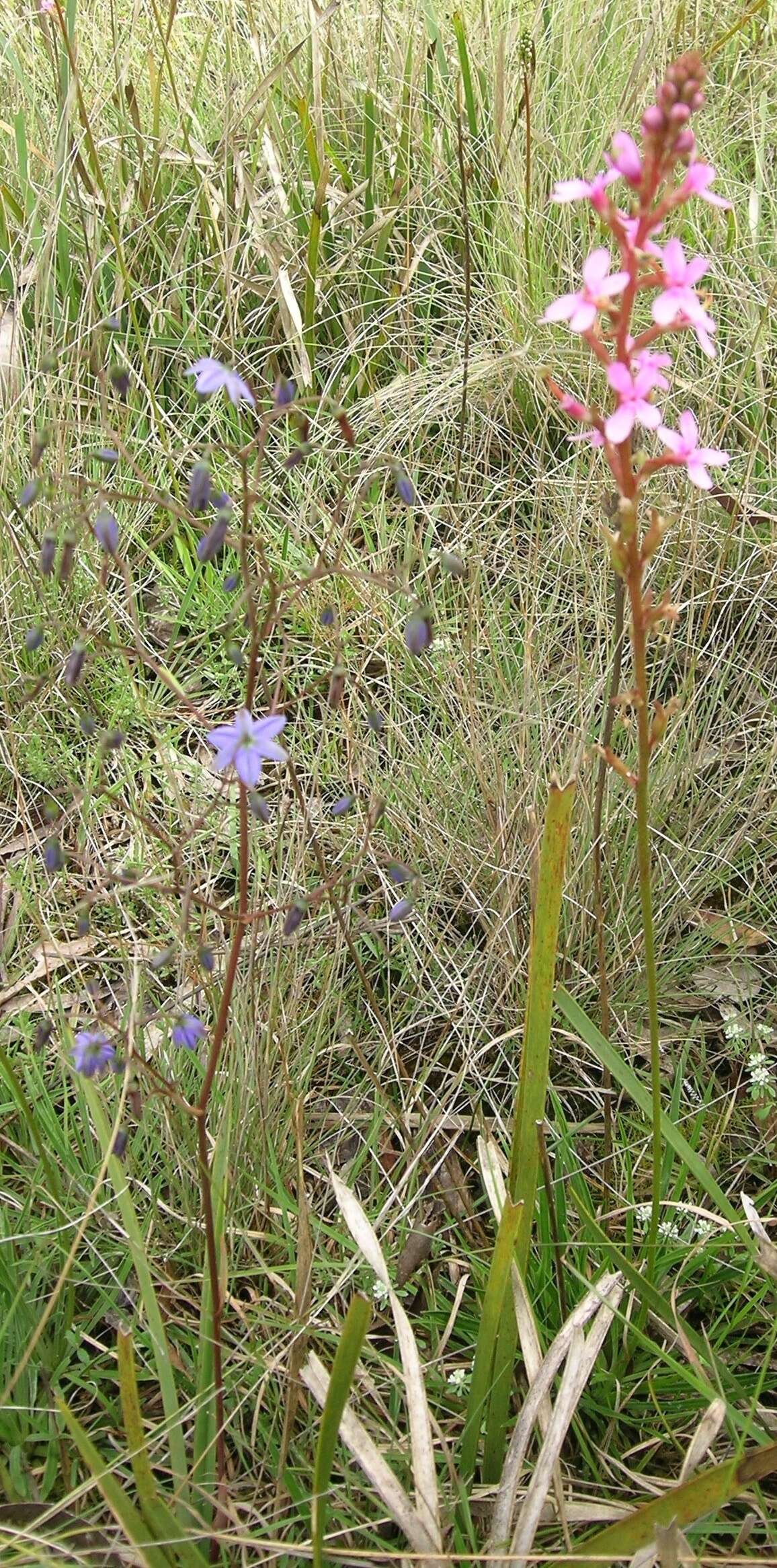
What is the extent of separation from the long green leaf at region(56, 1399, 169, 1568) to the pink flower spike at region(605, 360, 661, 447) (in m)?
1.01

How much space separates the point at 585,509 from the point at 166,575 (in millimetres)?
908

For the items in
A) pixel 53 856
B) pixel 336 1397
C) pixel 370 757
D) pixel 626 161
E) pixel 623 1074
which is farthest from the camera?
pixel 370 757

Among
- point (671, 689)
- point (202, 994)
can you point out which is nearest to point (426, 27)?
point (671, 689)

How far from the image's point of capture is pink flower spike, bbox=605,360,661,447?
40.0 inches

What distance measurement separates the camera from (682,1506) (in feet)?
3.82

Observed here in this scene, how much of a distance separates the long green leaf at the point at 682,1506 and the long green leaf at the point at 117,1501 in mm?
414

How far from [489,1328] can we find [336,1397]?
26 centimetres

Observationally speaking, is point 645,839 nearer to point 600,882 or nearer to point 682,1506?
point 600,882

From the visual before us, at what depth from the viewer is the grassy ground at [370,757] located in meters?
1.53

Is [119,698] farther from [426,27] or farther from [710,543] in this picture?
[426,27]

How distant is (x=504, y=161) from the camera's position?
10.1 ft

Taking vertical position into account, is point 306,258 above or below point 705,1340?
above

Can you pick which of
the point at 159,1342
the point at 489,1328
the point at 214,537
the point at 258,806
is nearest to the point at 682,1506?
the point at 489,1328

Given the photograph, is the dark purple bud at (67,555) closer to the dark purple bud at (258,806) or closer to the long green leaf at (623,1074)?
the dark purple bud at (258,806)
